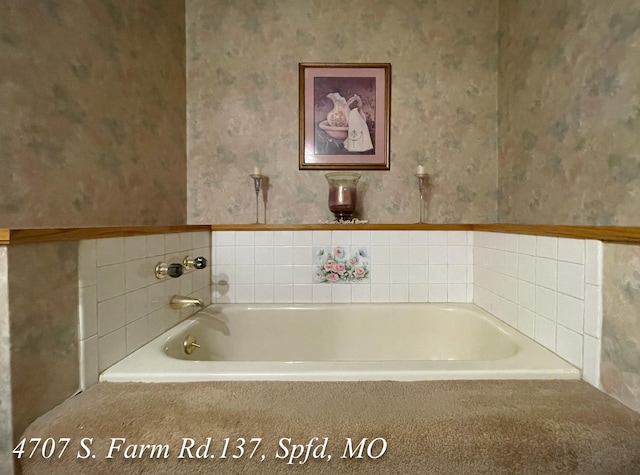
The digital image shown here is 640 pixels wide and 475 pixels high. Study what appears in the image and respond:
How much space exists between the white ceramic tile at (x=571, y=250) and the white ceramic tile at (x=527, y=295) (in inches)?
6.3

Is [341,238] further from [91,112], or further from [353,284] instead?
[91,112]

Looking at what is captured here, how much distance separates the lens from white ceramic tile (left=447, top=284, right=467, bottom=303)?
1411 millimetres

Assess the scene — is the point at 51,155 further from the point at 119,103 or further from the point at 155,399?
the point at 155,399

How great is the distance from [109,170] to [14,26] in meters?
0.42

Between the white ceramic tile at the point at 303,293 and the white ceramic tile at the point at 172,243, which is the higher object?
the white ceramic tile at the point at 172,243

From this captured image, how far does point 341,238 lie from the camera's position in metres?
1.40

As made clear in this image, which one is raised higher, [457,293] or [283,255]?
[283,255]

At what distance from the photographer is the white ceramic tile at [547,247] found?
828 millimetres

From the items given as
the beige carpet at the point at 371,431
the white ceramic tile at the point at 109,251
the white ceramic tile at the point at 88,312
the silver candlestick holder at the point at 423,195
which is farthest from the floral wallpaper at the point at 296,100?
the beige carpet at the point at 371,431

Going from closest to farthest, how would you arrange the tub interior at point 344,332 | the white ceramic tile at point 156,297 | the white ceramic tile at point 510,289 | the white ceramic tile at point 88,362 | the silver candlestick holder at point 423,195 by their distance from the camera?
1. the white ceramic tile at point 88,362
2. the white ceramic tile at point 156,297
3. the white ceramic tile at point 510,289
4. the tub interior at point 344,332
5. the silver candlestick holder at point 423,195

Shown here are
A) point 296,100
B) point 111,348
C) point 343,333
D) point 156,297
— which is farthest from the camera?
point 296,100

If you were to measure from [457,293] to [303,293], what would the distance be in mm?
676

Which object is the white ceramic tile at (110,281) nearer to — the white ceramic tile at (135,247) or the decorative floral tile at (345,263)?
the white ceramic tile at (135,247)

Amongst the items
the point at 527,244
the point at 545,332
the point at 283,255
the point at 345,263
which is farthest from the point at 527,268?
the point at 283,255
